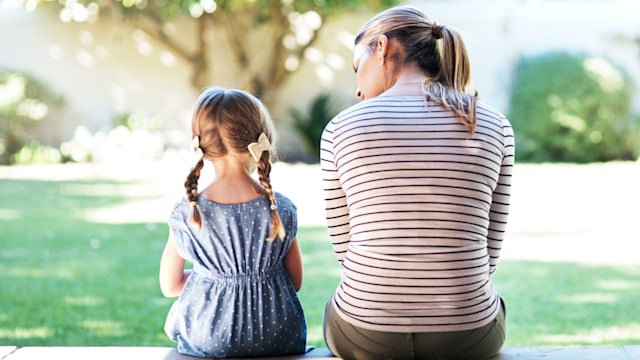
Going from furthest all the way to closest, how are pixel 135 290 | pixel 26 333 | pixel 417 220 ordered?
pixel 135 290 < pixel 26 333 < pixel 417 220

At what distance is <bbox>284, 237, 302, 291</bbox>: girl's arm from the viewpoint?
2.90 metres

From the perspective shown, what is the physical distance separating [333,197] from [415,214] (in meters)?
0.28

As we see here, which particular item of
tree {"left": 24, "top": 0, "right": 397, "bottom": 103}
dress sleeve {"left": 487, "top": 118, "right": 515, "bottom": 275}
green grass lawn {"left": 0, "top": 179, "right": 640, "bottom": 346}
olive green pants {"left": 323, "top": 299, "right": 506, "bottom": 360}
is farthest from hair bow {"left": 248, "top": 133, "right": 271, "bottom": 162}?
tree {"left": 24, "top": 0, "right": 397, "bottom": 103}

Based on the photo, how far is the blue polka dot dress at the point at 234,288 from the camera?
2.78 metres

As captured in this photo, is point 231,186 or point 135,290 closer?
point 231,186

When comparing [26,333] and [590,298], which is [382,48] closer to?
[26,333]

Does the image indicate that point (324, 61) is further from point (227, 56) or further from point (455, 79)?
point (455, 79)

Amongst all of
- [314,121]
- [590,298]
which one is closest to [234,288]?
[590,298]

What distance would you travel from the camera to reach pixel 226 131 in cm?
277

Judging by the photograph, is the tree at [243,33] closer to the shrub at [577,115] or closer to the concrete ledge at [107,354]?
the shrub at [577,115]

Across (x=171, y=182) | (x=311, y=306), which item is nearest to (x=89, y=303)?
(x=311, y=306)

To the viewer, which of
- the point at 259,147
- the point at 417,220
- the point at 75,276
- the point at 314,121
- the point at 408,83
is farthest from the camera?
the point at 314,121

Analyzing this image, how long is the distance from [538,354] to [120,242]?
496 centimetres

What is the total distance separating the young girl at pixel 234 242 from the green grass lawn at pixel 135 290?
1.82m
